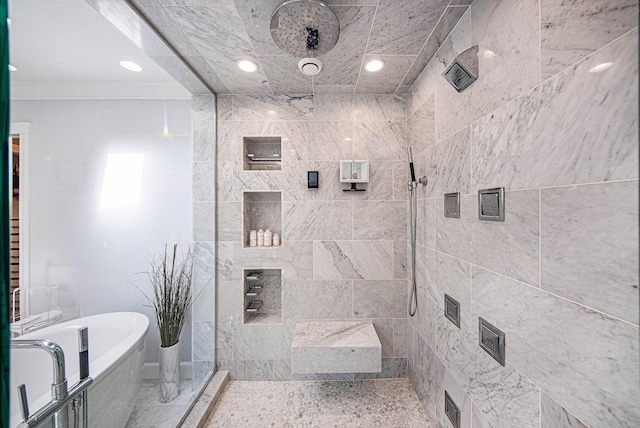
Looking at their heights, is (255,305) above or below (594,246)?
below

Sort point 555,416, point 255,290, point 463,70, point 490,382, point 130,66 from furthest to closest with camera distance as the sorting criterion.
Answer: point 255,290
point 130,66
point 463,70
point 490,382
point 555,416

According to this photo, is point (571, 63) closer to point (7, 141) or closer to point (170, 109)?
point (7, 141)

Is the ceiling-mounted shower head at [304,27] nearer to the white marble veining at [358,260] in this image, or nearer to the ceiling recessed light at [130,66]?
the ceiling recessed light at [130,66]

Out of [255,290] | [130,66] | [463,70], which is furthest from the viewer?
[255,290]

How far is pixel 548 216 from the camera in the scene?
76 cm

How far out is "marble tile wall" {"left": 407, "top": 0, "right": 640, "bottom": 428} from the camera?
0.58 meters

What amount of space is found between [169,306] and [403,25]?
2.16 m

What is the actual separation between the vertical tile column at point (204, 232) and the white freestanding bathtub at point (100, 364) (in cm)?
46

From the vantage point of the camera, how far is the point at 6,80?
1.98ft

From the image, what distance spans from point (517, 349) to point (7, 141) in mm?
1674

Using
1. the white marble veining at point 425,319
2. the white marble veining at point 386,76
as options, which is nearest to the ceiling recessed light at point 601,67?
the white marble veining at point 386,76

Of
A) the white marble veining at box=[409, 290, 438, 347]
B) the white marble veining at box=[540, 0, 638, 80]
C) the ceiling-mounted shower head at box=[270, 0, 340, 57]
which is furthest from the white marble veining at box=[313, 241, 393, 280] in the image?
the white marble veining at box=[540, 0, 638, 80]

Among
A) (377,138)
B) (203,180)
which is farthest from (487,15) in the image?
(203,180)

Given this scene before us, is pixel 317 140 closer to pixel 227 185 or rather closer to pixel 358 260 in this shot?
pixel 227 185
